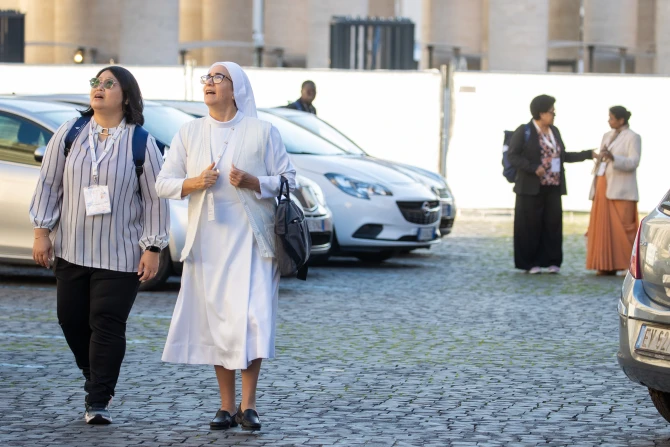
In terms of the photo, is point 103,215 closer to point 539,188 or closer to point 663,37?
point 539,188

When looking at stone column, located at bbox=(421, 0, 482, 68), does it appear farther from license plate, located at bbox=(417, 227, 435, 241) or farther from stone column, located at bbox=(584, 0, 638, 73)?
license plate, located at bbox=(417, 227, 435, 241)

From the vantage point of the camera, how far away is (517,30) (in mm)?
33938

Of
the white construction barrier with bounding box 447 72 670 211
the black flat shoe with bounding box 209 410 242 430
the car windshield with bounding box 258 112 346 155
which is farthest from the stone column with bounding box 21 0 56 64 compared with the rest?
the black flat shoe with bounding box 209 410 242 430

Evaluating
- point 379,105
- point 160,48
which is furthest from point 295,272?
point 160,48

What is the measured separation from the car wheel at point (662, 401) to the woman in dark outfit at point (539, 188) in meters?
8.38

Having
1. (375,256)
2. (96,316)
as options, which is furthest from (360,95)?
(96,316)

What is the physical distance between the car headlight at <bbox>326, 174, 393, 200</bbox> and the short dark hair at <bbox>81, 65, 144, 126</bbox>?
27.1 ft

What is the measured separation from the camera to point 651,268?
6.73m

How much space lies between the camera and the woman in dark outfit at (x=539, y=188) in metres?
15.4

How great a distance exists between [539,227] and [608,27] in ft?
123

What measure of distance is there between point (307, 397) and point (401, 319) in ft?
12.0

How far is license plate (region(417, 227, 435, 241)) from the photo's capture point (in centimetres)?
1582

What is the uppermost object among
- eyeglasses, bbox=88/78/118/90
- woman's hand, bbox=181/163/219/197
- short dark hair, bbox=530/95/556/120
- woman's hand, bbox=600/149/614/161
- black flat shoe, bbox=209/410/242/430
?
eyeglasses, bbox=88/78/118/90

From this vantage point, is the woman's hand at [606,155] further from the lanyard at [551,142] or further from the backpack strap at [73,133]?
the backpack strap at [73,133]
